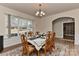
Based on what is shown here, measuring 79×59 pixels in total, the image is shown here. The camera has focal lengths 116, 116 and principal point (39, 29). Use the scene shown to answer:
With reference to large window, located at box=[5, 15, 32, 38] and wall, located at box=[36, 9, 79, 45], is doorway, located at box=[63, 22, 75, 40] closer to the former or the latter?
wall, located at box=[36, 9, 79, 45]

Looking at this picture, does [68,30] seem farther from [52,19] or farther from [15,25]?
[15,25]

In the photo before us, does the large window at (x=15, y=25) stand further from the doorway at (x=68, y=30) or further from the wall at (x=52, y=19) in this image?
the doorway at (x=68, y=30)

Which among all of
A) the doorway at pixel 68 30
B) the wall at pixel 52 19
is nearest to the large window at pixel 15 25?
the wall at pixel 52 19

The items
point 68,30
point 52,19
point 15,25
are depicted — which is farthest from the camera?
point 68,30

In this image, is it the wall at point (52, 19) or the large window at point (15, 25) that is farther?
the wall at point (52, 19)

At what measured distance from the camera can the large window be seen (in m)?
6.84

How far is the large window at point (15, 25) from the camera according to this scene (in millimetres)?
6841

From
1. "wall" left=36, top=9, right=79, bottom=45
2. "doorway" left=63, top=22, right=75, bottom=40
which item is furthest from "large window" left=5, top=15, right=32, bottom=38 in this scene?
"doorway" left=63, top=22, right=75, bottom=40

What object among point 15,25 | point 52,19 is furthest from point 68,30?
point 15,25

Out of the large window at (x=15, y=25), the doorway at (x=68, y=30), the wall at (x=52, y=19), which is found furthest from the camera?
the doorway at (x=68, y=30)

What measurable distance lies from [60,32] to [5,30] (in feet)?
22.4

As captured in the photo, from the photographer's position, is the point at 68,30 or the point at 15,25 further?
the point at 68,30

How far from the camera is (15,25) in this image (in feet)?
25.2

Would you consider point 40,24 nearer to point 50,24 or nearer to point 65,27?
point 50,24
